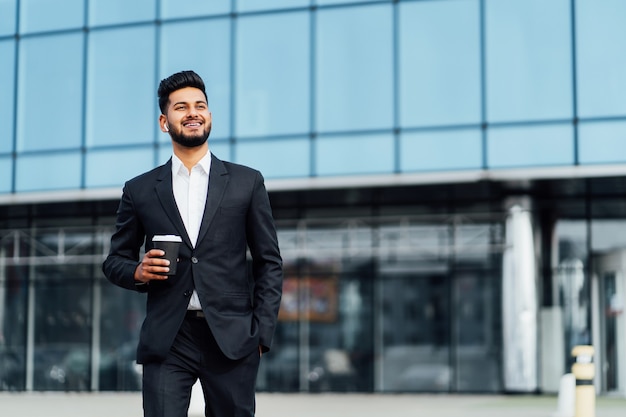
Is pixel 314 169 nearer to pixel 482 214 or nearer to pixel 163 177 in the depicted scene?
pixel 482 214

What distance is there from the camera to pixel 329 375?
807 inches

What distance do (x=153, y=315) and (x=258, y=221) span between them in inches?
20.8

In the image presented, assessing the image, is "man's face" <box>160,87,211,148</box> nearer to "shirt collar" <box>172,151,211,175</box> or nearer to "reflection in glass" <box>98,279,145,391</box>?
"shirt collar" <box>172,151,211,175</box>

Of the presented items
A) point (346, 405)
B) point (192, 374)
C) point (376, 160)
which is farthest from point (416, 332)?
point (192, 374)

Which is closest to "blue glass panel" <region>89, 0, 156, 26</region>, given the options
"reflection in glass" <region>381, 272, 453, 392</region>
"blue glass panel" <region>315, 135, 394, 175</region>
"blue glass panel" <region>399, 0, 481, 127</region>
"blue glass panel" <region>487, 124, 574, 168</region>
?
"blue glass panel" <region>315, 135, 394, 175</region>

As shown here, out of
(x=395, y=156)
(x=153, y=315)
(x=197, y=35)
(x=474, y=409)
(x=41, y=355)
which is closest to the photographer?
(x=153, y=315)

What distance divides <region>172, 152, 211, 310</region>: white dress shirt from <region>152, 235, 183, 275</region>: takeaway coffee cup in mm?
193

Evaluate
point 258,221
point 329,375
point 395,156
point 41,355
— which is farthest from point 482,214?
point 258,221

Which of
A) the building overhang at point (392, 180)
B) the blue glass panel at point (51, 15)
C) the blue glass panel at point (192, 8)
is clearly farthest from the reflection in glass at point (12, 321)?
the blue glass panel at point (192, 8)

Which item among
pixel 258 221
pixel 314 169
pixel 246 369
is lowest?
pixel 246 369

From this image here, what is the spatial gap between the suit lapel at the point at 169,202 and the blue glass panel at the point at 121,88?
53.7ft

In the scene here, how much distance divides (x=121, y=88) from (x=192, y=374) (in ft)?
56.2

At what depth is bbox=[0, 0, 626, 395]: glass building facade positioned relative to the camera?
18.5 m

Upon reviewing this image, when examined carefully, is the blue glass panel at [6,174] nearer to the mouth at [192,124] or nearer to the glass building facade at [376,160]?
the glass building facade at [376,160]
